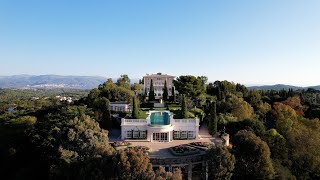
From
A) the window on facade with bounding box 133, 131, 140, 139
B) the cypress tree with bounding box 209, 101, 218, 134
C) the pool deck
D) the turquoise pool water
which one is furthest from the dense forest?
the window on facade with bounding box 133, 131, 140, 139

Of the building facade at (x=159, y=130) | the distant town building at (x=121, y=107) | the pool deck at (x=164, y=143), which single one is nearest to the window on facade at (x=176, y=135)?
A: the building facade at (x=159, y=130)

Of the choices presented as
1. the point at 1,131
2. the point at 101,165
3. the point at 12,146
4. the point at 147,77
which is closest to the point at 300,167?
the point at 101,165

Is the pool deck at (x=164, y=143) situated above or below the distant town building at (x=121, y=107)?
below

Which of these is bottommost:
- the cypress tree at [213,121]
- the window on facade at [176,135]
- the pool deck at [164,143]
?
the pool deck at [164,143]

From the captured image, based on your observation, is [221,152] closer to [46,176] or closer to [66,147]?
[66,147]

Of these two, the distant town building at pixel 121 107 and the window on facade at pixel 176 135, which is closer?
the window on facade at pixel 176 135

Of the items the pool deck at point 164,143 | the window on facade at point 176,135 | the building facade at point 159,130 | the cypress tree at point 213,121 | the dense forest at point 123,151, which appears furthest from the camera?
the cypress tree at point 213,121

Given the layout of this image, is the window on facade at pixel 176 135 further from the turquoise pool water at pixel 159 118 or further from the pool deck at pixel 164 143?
the turquoise pool water at pixel 159 118

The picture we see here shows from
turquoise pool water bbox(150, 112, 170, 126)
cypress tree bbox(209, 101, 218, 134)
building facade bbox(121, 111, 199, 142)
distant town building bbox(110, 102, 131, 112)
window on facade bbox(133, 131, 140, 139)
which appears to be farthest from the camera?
distant town building bbox(110, 102, 131, 112)

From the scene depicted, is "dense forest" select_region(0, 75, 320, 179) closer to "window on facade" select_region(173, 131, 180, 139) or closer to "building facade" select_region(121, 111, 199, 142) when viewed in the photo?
"building facade" select_region(121, 111, 199, 142)
